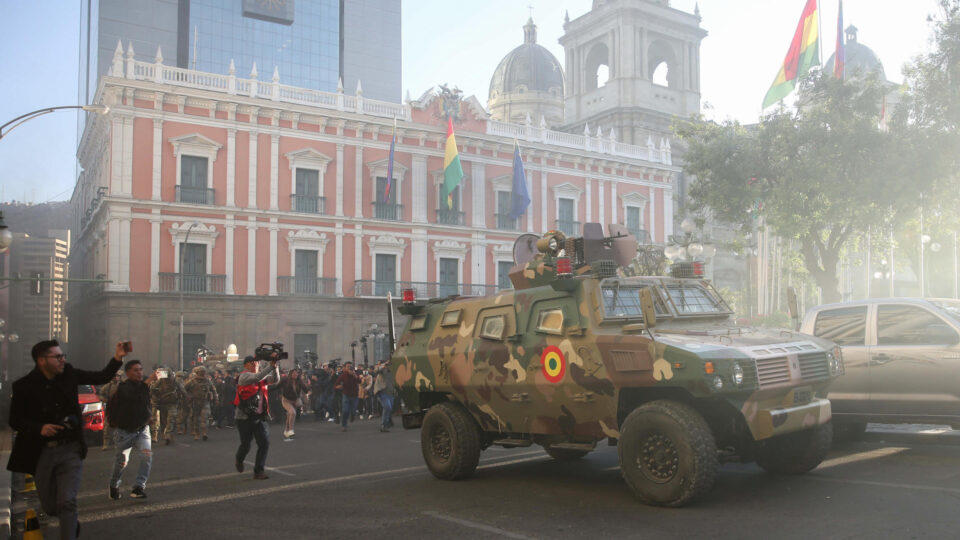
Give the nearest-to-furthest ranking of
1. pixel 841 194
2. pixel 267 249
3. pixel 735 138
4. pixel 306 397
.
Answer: pixel 841 194, pixel 735 138, pixel 306 397, pixel 267 249

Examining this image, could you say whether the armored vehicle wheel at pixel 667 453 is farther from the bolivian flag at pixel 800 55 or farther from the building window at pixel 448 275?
the building window at pixel 448 275

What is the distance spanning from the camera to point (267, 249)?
37562 mm

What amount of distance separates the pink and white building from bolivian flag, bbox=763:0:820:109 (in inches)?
772

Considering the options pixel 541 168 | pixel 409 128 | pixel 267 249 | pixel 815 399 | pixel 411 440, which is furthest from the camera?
pixel 541 168

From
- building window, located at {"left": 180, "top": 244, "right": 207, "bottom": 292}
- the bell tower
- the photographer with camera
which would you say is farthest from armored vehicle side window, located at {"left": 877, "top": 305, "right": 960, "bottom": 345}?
the bell tower

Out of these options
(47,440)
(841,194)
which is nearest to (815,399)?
(47,440)

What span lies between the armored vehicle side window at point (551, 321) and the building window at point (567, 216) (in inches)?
1426

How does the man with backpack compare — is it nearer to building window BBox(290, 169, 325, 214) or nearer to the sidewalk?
the sidewalk

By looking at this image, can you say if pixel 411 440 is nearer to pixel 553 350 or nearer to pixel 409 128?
pixel 553 350

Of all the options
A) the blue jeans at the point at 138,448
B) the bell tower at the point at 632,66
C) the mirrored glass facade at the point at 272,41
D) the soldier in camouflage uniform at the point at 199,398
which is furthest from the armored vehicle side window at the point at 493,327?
the mirrored glass facade at the point at 272,41

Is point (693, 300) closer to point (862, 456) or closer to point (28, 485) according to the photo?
point (862, 456)

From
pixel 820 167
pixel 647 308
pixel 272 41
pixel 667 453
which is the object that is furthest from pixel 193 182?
pixel 272 41

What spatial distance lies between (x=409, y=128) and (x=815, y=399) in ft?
112

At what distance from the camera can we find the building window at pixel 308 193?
3831 centimetres
